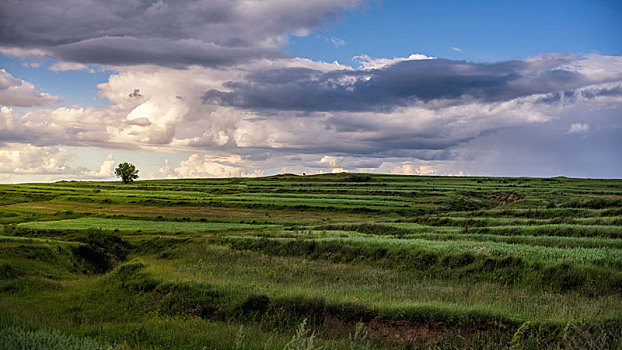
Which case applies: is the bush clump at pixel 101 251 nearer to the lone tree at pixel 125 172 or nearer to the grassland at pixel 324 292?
the grassland at pixel 324 292

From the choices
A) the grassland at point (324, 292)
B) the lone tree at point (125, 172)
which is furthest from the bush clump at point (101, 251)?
the lone tree at point (125, 172)

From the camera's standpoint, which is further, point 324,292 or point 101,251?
point 101,251

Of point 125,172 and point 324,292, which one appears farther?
point 125,172

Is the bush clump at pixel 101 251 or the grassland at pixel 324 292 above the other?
the grassland at pixel 324 292

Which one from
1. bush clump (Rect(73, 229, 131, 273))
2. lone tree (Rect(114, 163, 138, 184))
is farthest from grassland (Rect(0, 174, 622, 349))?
lone tree (Rect(114, 163, 138, 184))

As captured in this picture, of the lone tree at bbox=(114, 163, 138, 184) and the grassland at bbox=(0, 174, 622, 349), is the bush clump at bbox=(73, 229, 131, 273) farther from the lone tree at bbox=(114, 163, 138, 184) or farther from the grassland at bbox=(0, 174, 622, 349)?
the lone tree at bbox=(114, 163, 138, 184)

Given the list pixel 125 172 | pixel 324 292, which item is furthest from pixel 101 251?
pixel 125 172

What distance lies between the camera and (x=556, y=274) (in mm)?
17938

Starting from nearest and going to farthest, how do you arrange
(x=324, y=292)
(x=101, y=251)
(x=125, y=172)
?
Result: 1. (x=324, y=292)
2. (x=101, y=251)
3. (x=125, y=172)

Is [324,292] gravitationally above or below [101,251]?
above

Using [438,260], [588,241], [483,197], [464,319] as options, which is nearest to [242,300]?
[464,319]

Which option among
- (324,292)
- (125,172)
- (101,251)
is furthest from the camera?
(125,172)

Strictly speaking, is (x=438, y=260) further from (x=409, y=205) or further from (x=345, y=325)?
(x=409, y=205)

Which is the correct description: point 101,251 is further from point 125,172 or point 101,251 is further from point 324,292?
point 125,172
